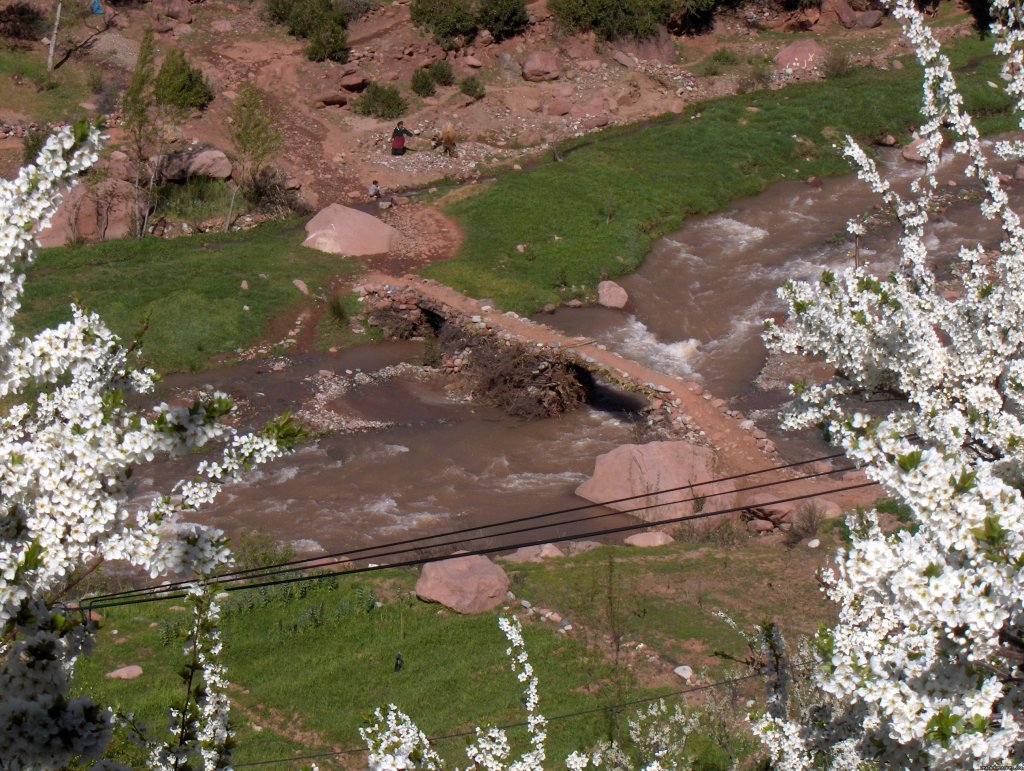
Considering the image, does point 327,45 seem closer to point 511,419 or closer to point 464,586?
point 511,419

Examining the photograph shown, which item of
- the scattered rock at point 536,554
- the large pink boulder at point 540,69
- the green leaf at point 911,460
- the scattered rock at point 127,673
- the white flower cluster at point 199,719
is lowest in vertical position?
the large pink boulder at point 540,69

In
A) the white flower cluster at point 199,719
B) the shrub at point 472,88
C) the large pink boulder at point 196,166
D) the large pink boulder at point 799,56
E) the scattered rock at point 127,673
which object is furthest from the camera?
the large pink boulder at point 799,56

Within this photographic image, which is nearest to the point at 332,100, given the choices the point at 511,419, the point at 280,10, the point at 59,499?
the point at 280,10

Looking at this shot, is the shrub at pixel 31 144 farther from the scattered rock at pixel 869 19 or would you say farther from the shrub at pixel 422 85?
the scattered rock at pixel 869 19

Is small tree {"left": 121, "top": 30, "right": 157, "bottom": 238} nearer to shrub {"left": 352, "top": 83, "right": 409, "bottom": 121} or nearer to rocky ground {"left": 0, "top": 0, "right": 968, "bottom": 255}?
rocky ground {"left": 0, "top": 0, "right": 968, "bottom": 255}

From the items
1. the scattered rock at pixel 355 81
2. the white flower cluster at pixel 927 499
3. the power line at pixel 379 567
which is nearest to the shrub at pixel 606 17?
the scattered rock at pixel 355 81

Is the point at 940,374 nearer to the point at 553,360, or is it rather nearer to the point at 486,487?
the point at 486,487

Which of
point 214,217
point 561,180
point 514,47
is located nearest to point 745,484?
point 561,180
